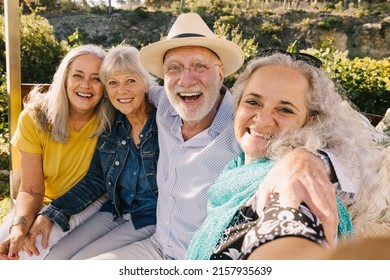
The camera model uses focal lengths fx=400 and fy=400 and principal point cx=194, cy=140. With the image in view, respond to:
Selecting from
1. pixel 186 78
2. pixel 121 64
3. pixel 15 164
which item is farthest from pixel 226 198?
pixel 15 164

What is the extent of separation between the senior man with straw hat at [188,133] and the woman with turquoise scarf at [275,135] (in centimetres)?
19

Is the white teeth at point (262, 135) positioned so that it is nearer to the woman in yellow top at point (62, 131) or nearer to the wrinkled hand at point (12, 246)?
the woman in yellow top at point (62, 131)

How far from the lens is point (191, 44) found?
1862 millimetres

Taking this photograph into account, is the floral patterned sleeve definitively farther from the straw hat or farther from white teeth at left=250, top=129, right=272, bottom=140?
the straw hat

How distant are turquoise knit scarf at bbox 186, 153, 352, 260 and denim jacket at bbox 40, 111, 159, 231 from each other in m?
0.52

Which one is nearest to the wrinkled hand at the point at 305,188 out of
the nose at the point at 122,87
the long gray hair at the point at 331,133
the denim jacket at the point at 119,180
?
the long gray hair at the point at 331,133

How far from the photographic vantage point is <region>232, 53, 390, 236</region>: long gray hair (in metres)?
1.28

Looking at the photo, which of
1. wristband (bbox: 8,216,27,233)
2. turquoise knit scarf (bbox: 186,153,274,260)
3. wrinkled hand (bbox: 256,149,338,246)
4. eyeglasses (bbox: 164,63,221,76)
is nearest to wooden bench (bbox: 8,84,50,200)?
wristband (bbox: 8,216,27,233)
